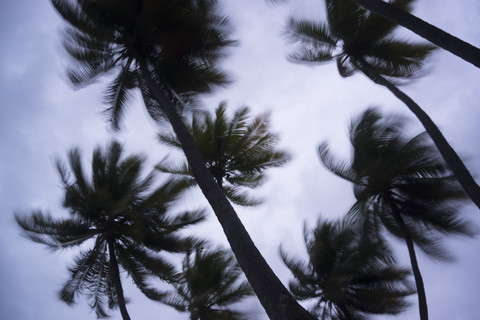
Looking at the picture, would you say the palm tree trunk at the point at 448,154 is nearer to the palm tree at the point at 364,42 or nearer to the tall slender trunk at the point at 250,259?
the palm tree at the point at 364,42

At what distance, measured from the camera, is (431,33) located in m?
5.98

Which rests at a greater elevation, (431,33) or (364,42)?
(364,42)

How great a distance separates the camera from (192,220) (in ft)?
41.6

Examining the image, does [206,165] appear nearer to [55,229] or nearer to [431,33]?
[55,229]

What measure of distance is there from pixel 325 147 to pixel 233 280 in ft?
18.8

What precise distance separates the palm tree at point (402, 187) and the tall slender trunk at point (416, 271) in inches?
1.1

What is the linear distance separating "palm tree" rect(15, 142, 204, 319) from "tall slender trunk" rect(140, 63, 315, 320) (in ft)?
13.2

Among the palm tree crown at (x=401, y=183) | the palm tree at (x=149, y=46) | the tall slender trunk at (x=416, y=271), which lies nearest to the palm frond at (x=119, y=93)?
the palm tree at (x=149, y=46)

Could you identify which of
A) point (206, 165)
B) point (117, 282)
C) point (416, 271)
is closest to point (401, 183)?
point (416, 271)

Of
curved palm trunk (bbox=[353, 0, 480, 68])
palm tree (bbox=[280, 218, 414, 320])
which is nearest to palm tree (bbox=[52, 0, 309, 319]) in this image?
curved palm trunk (bbox=[353, 0, 480, 68])

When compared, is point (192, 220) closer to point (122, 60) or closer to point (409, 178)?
point (122, 60)

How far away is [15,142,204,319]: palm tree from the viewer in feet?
39.0

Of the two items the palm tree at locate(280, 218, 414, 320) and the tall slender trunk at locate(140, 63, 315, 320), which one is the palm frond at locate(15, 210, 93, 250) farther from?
the palm tree at locate(280, 218, 414, 320)

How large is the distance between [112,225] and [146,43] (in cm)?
572
